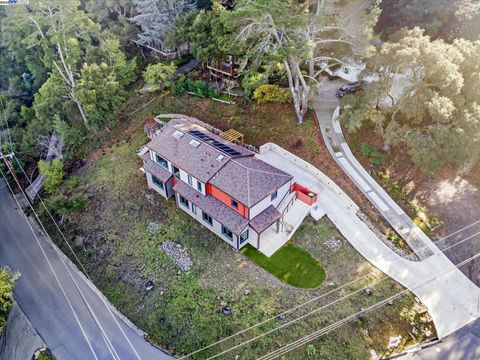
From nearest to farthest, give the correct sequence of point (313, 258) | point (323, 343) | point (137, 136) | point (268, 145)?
point (323, 343) → point (313, 258) → point (268, 145) → point (137, 136)

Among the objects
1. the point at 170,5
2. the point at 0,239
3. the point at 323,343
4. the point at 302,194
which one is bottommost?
the point at 0,239

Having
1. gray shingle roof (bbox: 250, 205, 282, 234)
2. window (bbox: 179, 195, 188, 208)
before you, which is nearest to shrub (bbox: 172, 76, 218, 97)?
window (bbox: 179, 195, 188, 208)

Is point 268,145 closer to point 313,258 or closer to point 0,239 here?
point 313,258

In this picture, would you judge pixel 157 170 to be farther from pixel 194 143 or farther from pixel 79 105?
pixel 79 105

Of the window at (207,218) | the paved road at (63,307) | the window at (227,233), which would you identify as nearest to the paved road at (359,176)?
the window at (227,233)

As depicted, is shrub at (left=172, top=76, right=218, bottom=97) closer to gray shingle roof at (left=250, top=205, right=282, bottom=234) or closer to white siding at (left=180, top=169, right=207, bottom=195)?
white siding at (left=180, top=169, right=207, bottom=195)

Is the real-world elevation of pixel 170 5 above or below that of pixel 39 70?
above

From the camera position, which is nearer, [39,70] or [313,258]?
[313,258]

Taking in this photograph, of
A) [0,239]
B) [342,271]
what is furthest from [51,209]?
[342,271]

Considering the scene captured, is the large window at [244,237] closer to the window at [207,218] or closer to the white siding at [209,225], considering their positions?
the white siding at [209,225]
